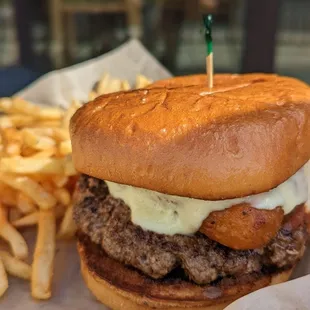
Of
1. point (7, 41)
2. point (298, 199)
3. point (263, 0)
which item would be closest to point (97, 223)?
point (298, 199)

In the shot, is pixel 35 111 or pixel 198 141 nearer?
pixel 198 141

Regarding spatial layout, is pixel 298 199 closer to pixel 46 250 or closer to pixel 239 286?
pixel 239 286

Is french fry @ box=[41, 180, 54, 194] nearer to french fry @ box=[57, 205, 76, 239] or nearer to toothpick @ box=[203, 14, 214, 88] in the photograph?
french fry @ box=[57, 205, 76, 239]

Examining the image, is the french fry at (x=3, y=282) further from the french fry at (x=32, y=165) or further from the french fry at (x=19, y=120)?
the french fry at (x=19, y=120)

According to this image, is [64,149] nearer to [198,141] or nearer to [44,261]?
[44,261]

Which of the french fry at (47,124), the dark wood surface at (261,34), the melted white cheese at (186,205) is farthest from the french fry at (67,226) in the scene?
the dark wood surface at (261,34)

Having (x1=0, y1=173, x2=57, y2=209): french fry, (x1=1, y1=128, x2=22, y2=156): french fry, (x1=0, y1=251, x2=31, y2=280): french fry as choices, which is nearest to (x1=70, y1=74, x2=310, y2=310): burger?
(x1=0, y1=251, x2=31, y2=280): french fry

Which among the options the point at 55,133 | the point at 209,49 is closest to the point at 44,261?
the point at 55,133
